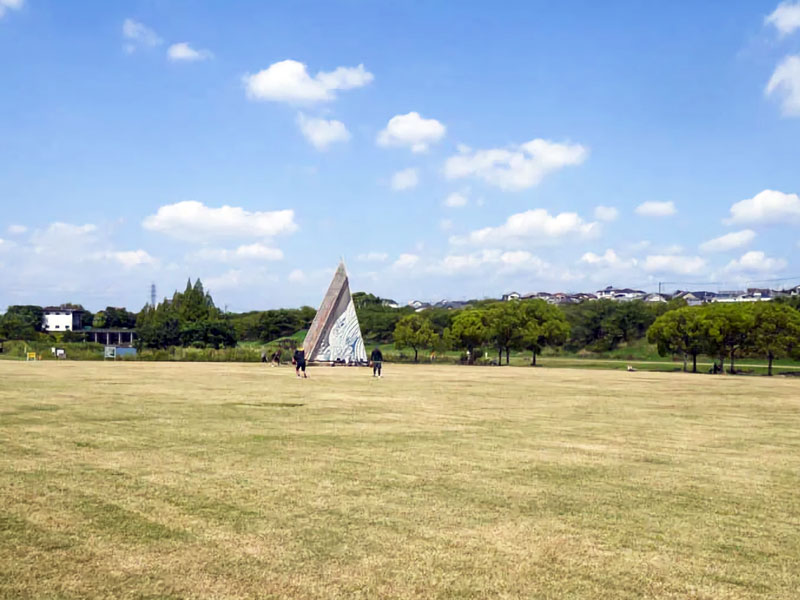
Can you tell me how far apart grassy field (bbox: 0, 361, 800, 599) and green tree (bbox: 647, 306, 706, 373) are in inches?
1685

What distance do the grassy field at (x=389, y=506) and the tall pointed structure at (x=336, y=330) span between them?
38.7m

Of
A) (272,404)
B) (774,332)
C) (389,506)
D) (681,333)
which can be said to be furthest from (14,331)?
(389,506)

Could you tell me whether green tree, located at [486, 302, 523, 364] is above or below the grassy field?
above

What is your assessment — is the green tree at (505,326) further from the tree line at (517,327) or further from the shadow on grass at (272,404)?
the shadow on grass at (272,404)

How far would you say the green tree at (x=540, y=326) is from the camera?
72.6m

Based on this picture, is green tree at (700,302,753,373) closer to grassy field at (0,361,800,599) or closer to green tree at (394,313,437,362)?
green tree at (394,313,437,362)

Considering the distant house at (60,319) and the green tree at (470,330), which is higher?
the distant house at (60,319)

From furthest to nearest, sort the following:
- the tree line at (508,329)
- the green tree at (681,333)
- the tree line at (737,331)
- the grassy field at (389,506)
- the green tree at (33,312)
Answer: the green tree at (33,312)
the tree line at (508,329)
the green tree at (681,333)
the tree line at (737,331)
the grassy field at (389,506)

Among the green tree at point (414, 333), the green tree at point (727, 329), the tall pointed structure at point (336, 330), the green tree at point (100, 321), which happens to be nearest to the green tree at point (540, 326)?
the green tree at point (414, 333)

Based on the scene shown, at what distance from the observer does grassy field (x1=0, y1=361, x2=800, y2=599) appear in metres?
6.92

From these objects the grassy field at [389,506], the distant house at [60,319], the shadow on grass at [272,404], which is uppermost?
the distant house at [60,319]

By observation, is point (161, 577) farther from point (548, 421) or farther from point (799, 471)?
point (548, 421)

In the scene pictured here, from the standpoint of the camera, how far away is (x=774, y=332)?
57.0 m

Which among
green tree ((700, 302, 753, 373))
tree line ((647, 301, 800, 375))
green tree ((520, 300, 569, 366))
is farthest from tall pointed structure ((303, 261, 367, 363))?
green tree ((700, 302, 753, 373))
